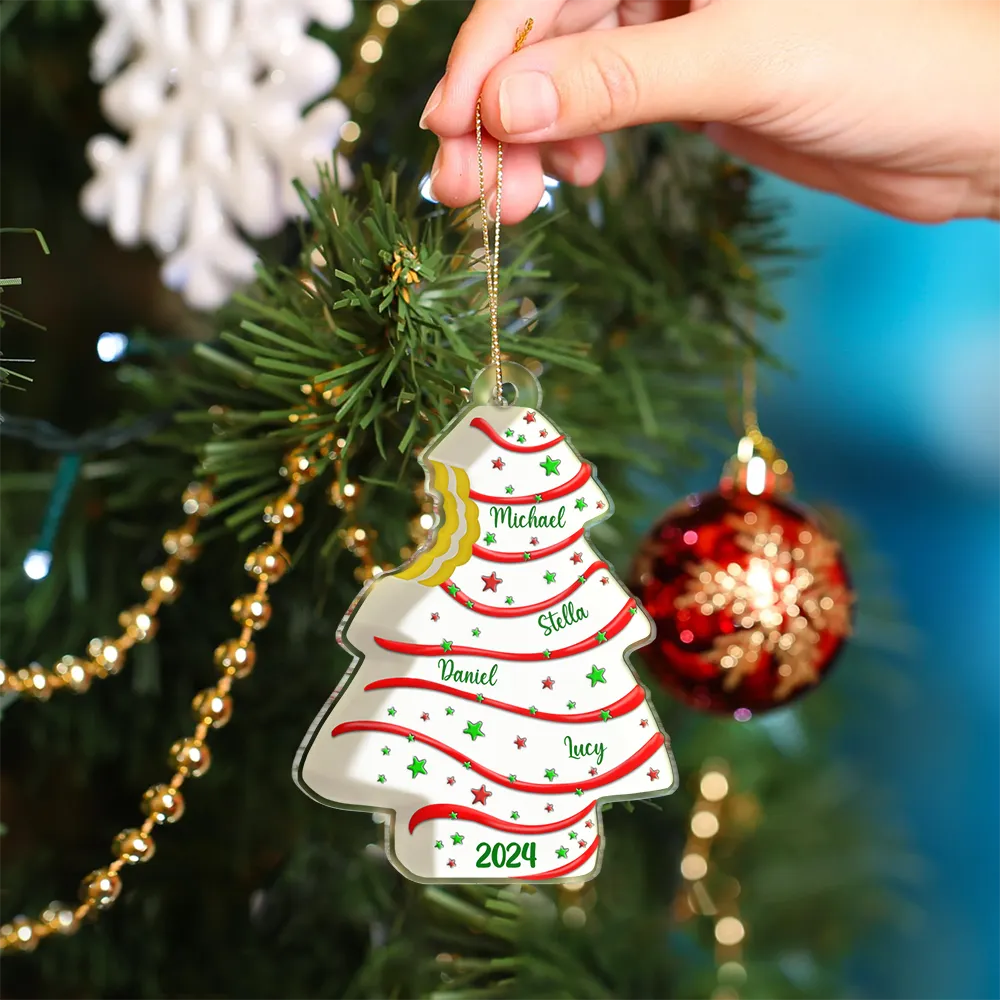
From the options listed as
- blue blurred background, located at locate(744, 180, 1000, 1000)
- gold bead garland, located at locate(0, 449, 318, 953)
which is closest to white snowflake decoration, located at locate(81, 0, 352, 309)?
gold bead garland, located at locate(0, 449, 318, 953)

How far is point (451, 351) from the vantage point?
15.9 inches

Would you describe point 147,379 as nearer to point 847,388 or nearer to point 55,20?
point 55,20

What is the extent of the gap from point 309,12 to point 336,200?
6.1 inches

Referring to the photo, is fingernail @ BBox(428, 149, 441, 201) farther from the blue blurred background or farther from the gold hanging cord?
the blue blurred background

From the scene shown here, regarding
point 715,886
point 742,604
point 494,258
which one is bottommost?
point 715,886

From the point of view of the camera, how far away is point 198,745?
0.40m

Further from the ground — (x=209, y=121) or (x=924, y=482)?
(x=209, y=121)

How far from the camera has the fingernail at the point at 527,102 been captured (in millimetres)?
402

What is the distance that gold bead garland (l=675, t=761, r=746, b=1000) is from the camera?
0.71 metres

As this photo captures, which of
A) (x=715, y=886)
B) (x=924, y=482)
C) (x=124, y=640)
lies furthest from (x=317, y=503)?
(x=924, y=482)

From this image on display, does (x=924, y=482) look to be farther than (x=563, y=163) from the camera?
Yes

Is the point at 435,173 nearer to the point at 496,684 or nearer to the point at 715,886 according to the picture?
the point at 496,684

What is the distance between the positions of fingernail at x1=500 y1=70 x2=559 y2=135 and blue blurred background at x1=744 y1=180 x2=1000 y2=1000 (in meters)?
0.93

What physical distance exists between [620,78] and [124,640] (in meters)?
0.33
